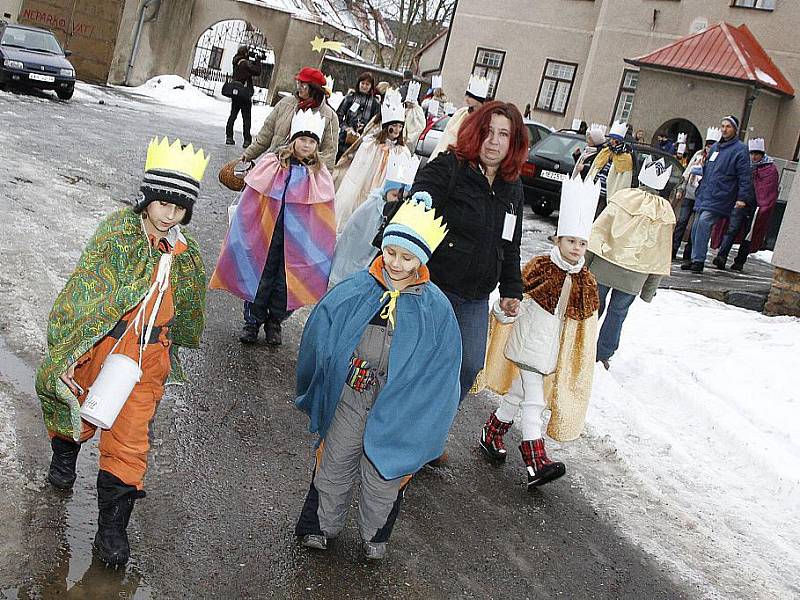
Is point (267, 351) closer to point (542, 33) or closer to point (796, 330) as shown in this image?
point (796, 330)

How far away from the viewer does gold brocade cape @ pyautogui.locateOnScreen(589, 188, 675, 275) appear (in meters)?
7.93

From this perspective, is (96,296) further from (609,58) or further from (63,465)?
(609,58)

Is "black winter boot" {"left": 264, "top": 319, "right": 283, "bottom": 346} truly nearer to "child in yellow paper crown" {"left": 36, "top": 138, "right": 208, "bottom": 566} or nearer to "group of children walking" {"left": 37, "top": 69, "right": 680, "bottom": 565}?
"group of children walking" {"left": 37, "top": 69, "right": 680, "bottom": 565}

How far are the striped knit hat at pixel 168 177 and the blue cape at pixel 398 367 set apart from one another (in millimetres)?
772

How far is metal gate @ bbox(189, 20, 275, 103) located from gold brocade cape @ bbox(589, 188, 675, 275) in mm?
31531

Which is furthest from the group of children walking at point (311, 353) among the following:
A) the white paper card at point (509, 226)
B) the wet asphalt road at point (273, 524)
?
the white paper card at point (509, 226)

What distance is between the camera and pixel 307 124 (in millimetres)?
6750

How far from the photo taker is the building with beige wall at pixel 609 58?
83.0 feet

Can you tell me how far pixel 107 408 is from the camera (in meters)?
3.54

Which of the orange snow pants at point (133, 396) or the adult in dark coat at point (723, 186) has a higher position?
the adult in dark coat at point (723, 186)

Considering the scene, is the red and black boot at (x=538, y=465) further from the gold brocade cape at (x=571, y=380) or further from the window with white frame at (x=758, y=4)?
the window with white frame at (x=758, y=4)

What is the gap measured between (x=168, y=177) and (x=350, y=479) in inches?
60.6

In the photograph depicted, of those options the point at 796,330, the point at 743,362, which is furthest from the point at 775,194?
the point at 743,362

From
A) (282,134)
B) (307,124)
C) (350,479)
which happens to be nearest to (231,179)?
(282,134)
